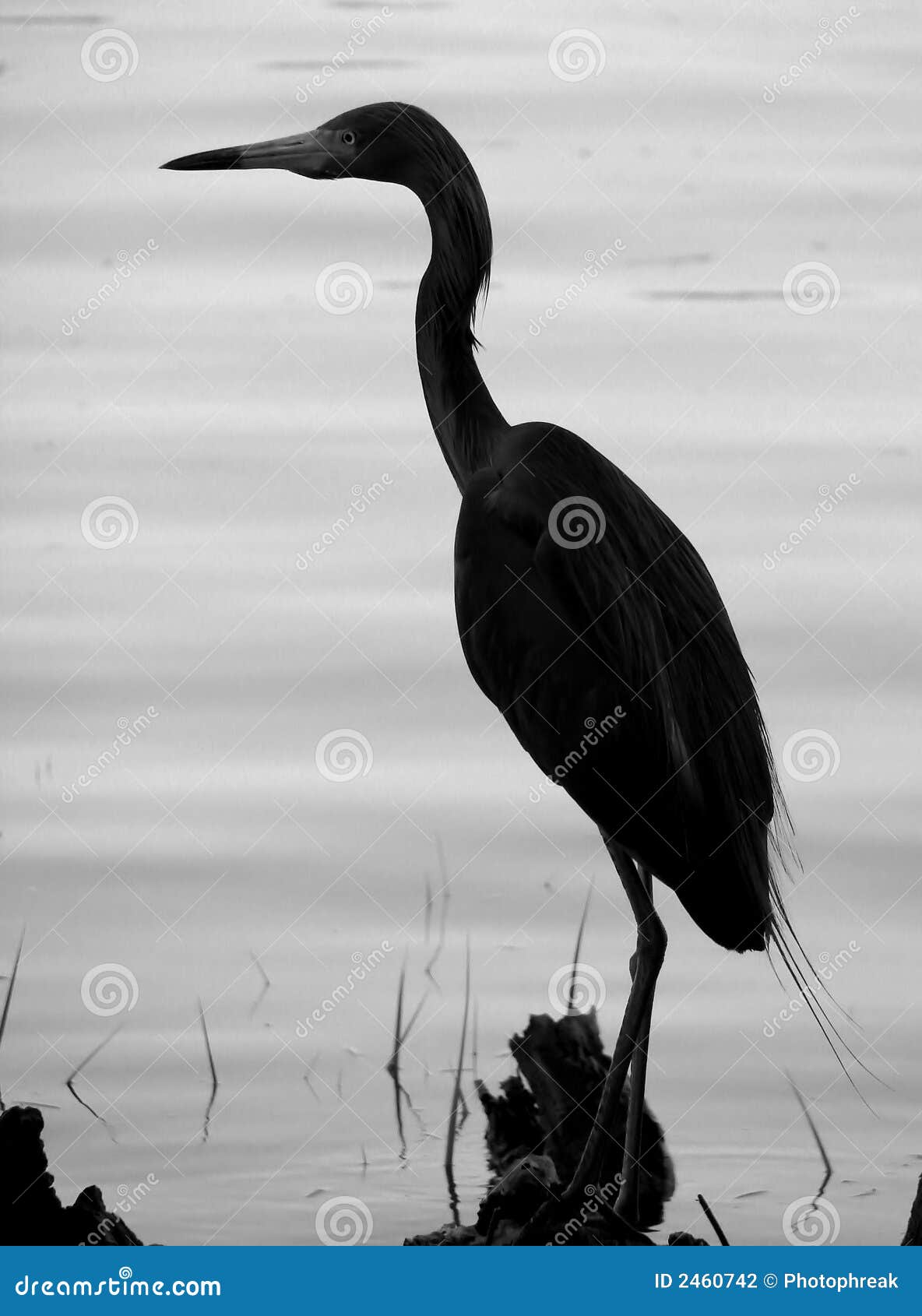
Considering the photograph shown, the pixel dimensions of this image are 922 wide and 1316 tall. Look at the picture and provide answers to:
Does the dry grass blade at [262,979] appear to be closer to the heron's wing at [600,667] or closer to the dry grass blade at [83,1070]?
the dry grass blade at [83,1070]

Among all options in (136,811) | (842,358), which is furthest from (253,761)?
(842,358)

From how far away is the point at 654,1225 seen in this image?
7.43 feet

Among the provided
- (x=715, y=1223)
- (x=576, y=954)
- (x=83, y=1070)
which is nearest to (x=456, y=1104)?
(x=576, y=954)

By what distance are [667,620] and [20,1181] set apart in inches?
49.0

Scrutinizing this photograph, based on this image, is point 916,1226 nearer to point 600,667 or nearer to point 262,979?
point 600,667

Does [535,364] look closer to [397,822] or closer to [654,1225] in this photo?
[397,822]

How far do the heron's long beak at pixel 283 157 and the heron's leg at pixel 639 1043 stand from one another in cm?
127

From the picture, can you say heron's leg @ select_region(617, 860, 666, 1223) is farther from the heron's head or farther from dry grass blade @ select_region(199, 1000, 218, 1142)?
the heron's head

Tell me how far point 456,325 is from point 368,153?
329 mm

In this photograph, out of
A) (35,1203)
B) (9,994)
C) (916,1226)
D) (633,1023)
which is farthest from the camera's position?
(9,994)

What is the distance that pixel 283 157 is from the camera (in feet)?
8.10

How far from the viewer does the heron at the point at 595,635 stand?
226cm

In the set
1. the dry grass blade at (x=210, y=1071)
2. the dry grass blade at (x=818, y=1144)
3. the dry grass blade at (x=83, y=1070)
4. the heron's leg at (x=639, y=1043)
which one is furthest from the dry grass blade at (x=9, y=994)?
the dry grass blade at (x=818, y=1144)

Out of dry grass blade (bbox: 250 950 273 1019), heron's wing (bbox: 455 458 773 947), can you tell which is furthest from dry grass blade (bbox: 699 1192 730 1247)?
dry grass blade (bbox: 250 950 273 1019)
